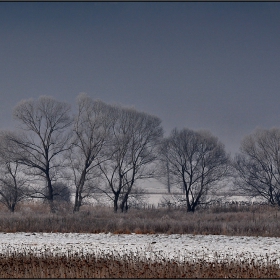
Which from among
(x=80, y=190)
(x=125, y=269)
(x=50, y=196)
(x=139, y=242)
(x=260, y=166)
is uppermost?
(x=260, y=166)

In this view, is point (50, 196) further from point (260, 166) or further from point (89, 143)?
point (260, 166)

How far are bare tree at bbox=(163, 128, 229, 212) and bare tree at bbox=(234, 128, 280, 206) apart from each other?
2884mm

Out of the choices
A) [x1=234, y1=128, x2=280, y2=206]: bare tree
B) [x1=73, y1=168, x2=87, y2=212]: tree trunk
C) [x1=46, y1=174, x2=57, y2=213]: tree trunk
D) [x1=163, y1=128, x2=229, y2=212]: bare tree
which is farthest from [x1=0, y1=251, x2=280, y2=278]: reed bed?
[x1=234, y1=128, x2=280, y2=206]: bare tree

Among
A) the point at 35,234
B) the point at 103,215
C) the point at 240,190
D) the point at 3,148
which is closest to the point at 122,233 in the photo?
the point at 35,234

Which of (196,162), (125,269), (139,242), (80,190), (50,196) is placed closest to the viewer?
(125,269)

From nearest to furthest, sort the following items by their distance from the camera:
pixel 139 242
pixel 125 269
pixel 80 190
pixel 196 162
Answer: pixel 125 269
pixel 139 242
pixel 80 190
pixel 196 162

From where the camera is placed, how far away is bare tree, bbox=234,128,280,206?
151 ft

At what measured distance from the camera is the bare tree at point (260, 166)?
45906 mm

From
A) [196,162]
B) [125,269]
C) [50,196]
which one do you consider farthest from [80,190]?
[125,269]

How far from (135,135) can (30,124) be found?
32.8 feet

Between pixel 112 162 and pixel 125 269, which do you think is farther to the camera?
pixel 112 162

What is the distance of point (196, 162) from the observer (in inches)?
1780

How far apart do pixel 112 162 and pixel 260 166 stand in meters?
16.1

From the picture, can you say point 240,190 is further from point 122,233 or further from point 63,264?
point 63,264
